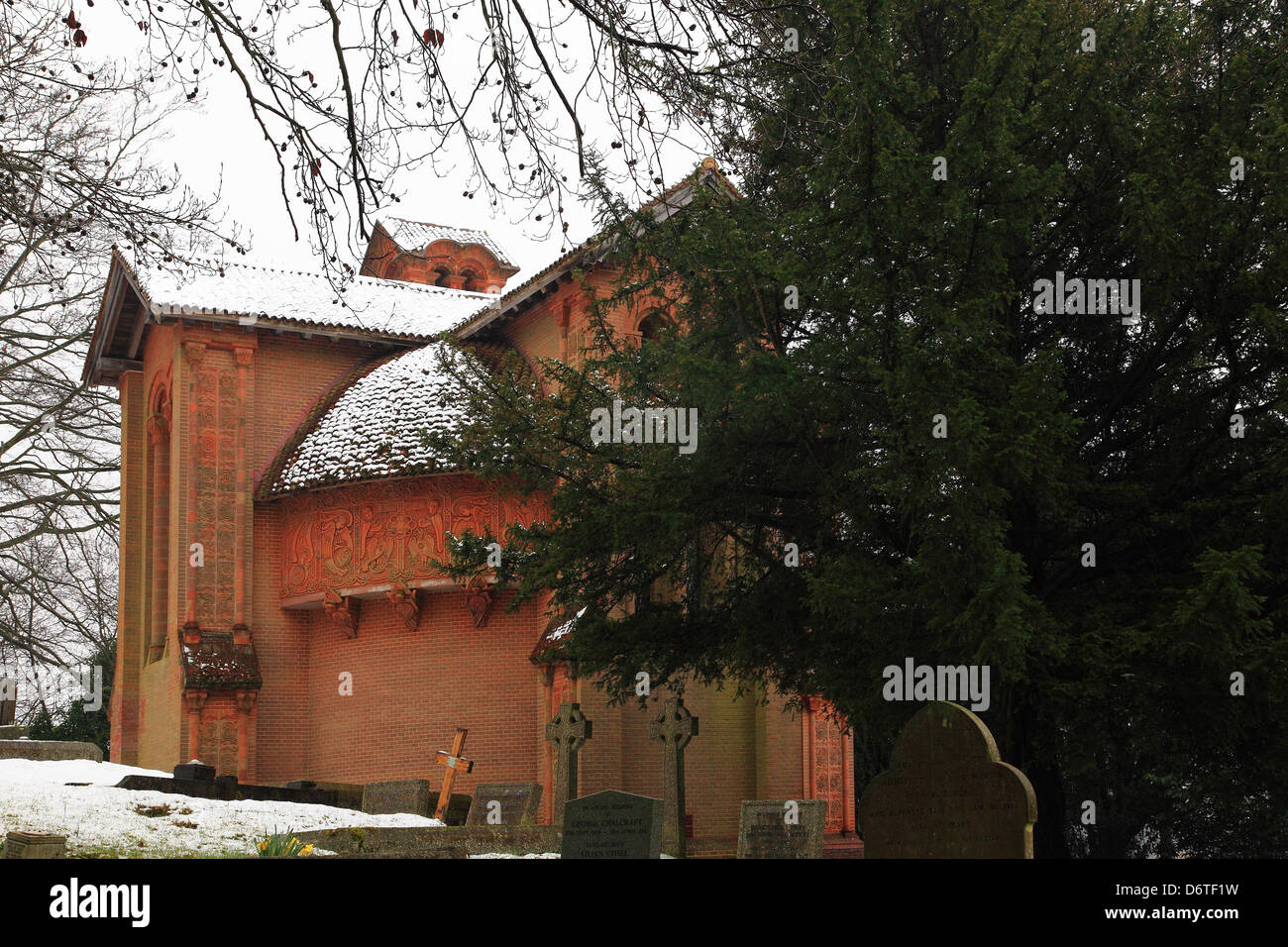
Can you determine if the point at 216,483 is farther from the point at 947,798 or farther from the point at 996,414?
the point at 947,798

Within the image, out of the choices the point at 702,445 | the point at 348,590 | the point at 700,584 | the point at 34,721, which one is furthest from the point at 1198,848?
the point at 34,721

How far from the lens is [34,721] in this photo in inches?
1423

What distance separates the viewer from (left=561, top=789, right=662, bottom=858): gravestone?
1103cm

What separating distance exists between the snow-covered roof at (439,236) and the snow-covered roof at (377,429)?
33.4 ft

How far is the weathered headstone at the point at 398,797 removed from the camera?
19.7 metres

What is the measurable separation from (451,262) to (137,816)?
23.5 metres

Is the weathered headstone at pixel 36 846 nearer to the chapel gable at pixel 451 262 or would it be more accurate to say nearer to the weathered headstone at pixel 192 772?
the weathered headstone at pixel 192 772

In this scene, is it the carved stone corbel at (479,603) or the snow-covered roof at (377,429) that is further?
the carved stone corbel at (479,603)

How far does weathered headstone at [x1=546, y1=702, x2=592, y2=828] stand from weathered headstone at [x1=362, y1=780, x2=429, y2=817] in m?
2.15

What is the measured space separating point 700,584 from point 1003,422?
5345 millimetres

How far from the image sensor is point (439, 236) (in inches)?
1448

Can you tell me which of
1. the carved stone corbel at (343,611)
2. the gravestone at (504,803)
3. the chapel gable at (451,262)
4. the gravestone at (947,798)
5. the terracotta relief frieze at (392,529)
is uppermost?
the chapel gable at (451,262)

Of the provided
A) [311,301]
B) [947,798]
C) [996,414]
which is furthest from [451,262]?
[947,798]

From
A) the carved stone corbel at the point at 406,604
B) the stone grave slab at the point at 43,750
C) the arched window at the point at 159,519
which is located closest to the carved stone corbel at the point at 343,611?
the carved stone corbel at the point at 406,604
